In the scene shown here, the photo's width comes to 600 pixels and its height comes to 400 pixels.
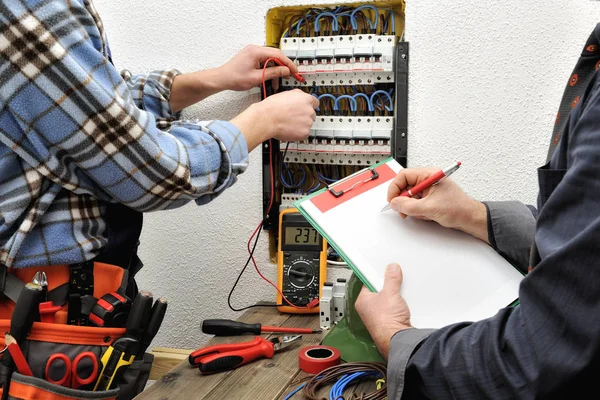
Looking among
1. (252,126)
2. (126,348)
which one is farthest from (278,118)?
(126,348)

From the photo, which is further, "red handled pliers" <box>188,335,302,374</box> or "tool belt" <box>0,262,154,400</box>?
"red handled pliers" <box>188,335,302,374</box>

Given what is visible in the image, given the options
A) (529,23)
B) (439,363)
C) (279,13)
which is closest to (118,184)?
(439,363)

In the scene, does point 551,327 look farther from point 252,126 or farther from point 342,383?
point 252,126

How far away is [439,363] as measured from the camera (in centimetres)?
72

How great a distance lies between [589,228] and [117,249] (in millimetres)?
821

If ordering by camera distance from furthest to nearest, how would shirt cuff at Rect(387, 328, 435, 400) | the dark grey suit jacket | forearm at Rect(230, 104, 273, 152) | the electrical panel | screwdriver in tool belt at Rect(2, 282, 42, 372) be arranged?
the electrical panel < forearm at Rect(230, 104, 273, 152) < screwdriver in tool belt at Rect(2, 282, 42, 372) < shirt cuff at Rect(387, 328, 435, 400) < the dark grey suit jacket

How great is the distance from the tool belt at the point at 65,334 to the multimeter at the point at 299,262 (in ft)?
1.47

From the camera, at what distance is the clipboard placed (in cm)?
95

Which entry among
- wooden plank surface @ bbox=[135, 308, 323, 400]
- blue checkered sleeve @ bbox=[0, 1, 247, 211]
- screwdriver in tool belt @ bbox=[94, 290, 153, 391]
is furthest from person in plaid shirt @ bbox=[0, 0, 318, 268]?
wooden plank surface @ bbox=[135, 308, 323, 400]

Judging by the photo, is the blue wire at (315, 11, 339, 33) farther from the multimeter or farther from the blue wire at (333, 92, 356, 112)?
the multimeter

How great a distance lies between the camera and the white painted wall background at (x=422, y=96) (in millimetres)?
1282

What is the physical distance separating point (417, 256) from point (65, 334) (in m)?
0.65

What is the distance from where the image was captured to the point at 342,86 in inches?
58.1

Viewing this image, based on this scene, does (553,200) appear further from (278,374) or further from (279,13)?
(279,13)
